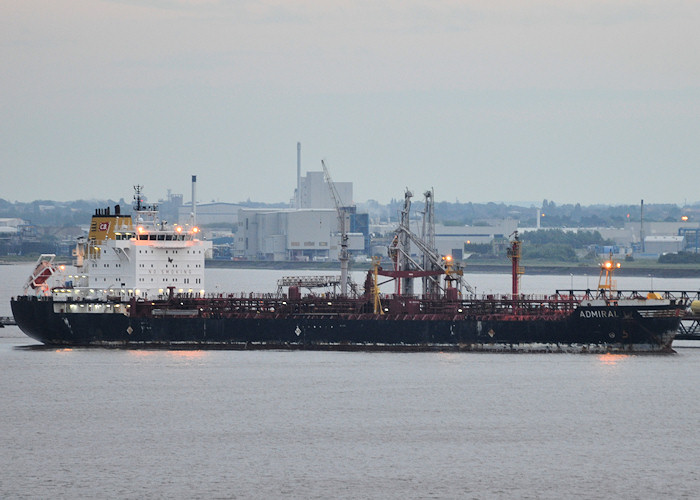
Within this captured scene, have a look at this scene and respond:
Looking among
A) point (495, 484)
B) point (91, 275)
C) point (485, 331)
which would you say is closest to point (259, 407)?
point (495, 484)

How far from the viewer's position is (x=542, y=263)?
198500 millimetres

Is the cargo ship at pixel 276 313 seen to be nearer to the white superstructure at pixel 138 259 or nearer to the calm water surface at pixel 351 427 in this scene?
the white superstructure at pixel 138 259

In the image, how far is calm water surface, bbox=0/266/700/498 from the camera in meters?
34.5

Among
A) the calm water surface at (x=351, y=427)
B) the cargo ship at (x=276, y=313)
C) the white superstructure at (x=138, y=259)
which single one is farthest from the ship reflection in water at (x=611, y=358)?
the white superstructure at (x=138, y=259)

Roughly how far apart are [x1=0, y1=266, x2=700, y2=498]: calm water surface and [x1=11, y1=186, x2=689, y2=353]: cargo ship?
197 centimetres

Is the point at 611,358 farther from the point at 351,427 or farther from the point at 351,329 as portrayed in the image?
the point at 351,427

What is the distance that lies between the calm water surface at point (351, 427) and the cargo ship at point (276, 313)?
1.97 meters

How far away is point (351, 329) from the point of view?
62438 millimetres

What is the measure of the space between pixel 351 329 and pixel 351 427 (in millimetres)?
21115

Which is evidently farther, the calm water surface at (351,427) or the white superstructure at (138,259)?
the white superstructure at (138,259)

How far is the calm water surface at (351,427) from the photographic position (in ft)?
113

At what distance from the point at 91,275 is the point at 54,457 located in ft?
99.5

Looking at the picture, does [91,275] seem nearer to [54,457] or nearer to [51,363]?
[51,363]

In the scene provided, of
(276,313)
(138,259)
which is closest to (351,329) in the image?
(276,313)
